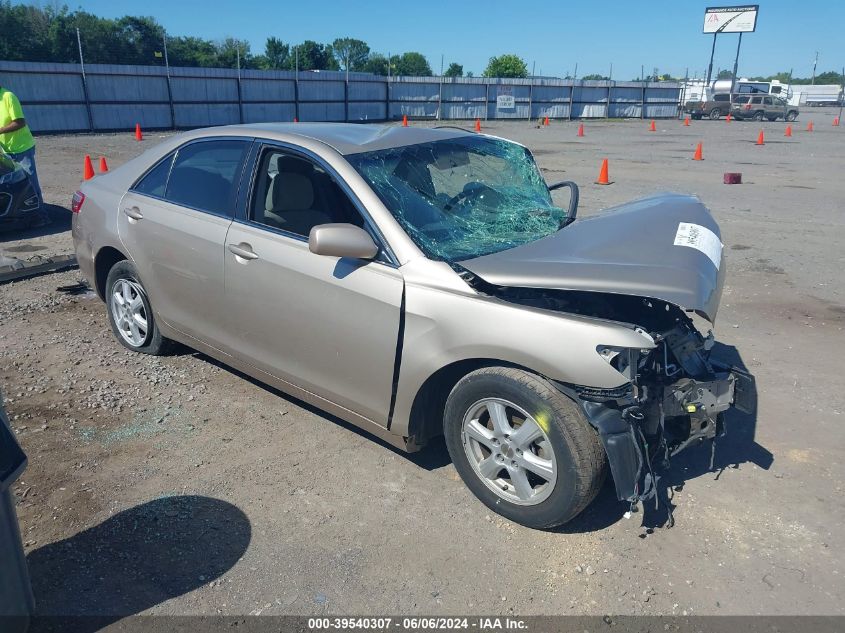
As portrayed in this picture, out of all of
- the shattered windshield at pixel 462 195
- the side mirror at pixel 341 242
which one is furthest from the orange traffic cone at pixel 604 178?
the side mirror at pixel 341 242

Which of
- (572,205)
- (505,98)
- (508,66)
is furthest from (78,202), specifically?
(508,66)

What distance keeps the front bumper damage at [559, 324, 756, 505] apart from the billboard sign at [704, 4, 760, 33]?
62256 millimetres

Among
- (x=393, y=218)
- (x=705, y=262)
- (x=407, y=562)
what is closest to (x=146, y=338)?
(x=393, y=218)

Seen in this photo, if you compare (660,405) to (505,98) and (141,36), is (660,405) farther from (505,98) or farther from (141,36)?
(141,36)

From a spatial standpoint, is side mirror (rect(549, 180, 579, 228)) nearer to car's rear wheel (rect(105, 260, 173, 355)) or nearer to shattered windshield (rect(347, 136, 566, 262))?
shattered windshield (rect(347, 136, 566, 262))

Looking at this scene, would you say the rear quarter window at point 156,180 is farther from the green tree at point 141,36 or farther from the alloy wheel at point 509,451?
the green tree at point 141,36

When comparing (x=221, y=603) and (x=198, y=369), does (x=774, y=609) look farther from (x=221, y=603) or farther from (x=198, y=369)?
(x=198, y=369)

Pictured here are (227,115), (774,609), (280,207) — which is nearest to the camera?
(774,609)

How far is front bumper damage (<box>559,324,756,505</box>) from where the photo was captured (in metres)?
2.83

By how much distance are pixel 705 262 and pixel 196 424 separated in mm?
3062

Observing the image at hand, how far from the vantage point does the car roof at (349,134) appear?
3842 mm

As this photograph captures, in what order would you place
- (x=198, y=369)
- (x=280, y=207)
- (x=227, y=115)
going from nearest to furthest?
1. (x=280, y=207)
2. (x=198, y=369)
3. (x=227, y=115)

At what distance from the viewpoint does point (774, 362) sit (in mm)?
5180

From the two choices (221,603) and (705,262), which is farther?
(705,262)
